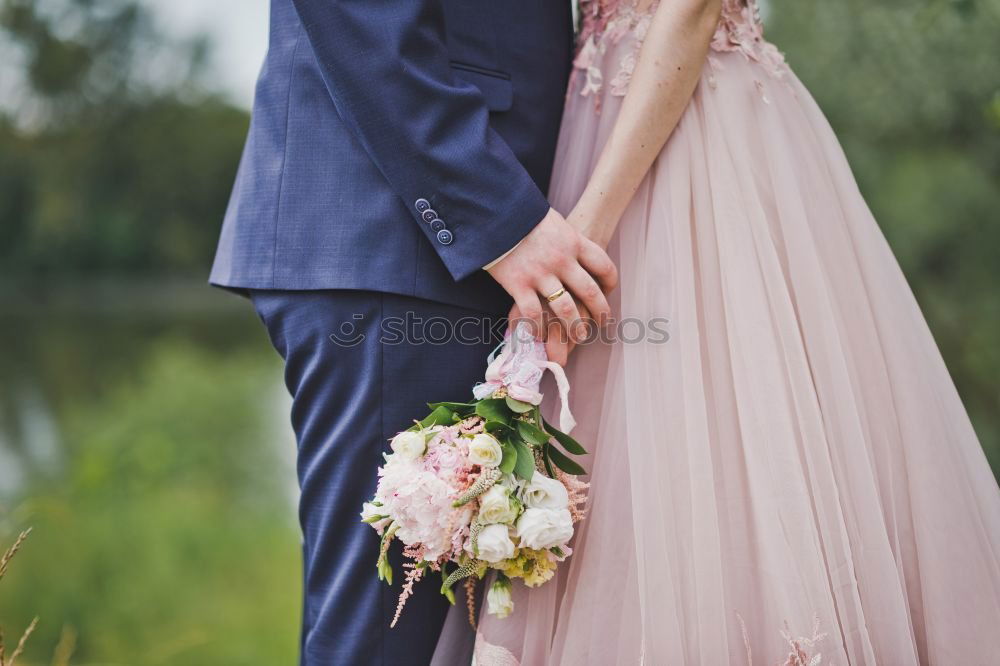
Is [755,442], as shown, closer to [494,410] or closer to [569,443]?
[569,443]

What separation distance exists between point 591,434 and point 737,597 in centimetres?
32

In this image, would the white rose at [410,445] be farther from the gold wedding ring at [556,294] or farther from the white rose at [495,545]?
the gold wedding ring at [556,294]

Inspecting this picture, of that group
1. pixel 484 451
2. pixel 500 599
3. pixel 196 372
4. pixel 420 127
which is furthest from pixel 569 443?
pixel 196 372

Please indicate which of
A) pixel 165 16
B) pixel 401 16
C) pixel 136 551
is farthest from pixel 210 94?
pixel 401 16

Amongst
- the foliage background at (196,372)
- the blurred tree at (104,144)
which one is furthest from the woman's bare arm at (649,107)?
the blurred tree at (104,144)

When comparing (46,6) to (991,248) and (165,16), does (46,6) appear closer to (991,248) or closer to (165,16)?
(165,16)

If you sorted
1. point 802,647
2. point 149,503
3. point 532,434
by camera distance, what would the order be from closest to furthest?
point 802,647
point 532,434
point 149,503

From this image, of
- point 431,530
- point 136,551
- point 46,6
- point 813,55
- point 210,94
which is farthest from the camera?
point 210,94

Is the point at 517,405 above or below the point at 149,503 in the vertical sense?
above

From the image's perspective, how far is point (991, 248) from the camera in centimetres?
609

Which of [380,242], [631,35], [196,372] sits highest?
[631,35]

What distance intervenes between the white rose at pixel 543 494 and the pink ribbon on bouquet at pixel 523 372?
85 mm

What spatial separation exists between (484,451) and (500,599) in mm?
225

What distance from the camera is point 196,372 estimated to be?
8.57 meters
